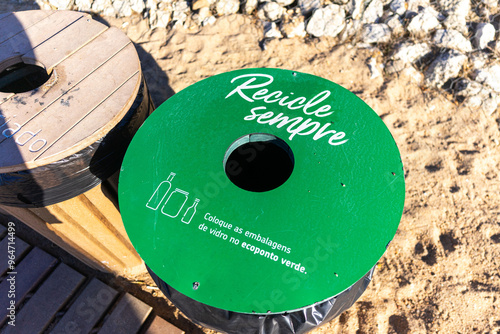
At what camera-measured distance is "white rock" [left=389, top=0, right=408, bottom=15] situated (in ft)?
12.8

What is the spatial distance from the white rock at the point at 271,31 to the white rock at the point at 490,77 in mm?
2177

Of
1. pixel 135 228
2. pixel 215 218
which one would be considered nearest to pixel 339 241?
pixel 215 218

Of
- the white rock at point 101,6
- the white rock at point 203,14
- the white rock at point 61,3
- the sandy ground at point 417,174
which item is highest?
the white rock at point 61,3

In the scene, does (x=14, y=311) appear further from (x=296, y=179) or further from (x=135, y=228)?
(x=296, y=179)

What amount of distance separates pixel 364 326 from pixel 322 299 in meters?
1.41

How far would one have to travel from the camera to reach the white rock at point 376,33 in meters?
3.81

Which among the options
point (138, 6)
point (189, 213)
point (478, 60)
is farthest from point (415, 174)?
point (138, 6)

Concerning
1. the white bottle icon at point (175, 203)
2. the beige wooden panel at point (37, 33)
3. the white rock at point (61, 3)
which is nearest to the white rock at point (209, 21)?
the white rock at point (61, 3)

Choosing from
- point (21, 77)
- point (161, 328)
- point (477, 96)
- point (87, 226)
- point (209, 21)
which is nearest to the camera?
point (87, 226)

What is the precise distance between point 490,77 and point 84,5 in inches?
187

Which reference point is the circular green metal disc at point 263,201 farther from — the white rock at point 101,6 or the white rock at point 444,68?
the white rock at point 101,6

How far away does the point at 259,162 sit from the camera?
2.17 m

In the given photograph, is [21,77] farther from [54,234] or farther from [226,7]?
[226,7]

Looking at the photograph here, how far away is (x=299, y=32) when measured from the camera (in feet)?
12.9
